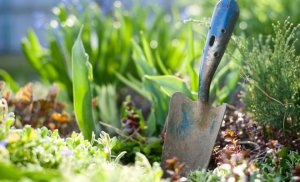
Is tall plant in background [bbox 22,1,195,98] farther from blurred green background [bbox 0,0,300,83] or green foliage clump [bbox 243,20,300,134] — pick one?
green foliage clump [bbox 243,20,300,134]

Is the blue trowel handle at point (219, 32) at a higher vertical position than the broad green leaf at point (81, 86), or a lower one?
higher

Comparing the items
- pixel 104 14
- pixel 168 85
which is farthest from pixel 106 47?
pixel 168 85

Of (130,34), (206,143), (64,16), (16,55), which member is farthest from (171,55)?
(16,55)

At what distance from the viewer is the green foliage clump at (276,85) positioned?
1.76 meters

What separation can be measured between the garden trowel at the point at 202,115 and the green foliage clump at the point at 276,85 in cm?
13

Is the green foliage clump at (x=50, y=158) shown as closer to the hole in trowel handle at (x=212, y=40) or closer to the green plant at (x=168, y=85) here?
the hole in trowel handle at (x=212, y=40)

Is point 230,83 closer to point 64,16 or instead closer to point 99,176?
point 64,16

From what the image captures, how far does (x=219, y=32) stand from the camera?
1658 millimetres

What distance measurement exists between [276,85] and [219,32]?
0.27 meters

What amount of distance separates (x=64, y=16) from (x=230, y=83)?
2.94 ft

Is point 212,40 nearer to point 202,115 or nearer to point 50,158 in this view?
point 202,115

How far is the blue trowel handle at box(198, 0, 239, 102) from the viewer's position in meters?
1.65

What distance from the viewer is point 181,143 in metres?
1.75

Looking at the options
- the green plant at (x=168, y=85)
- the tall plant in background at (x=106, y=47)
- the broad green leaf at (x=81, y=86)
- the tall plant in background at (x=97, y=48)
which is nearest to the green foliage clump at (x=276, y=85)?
the green plant at (x=168, y=85)
